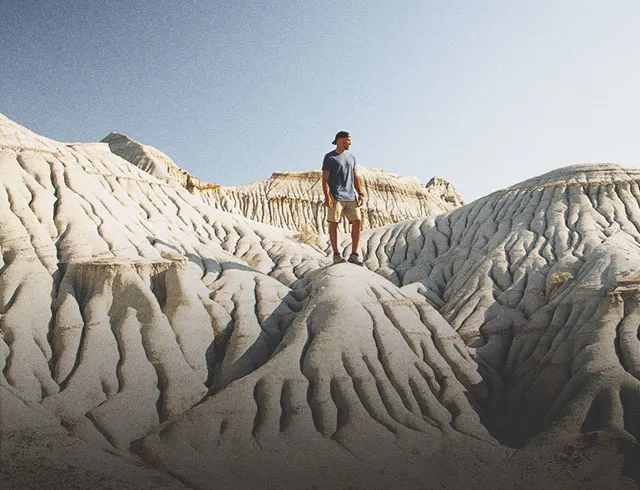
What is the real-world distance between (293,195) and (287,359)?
1628 inches

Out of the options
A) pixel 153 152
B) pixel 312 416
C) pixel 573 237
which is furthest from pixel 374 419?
pixel 153 152

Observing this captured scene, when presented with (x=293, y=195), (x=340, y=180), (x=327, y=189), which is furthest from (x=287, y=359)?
(x=293, y=195)

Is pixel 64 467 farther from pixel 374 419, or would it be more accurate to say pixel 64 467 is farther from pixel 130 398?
pixel 374 419

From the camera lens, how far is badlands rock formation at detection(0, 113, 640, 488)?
8141 millimetres

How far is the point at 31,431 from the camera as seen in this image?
7.95 m

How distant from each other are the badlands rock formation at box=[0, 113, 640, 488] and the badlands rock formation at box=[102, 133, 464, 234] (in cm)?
3051

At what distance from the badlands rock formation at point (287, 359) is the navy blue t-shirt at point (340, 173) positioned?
81.2 inches

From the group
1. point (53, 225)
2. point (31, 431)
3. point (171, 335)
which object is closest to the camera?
point (31, 431)

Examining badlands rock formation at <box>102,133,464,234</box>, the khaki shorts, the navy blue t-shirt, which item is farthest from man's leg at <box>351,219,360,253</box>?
badlands rock formation at <box>102,133,464,234</box>

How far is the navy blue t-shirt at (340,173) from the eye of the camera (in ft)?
46.2

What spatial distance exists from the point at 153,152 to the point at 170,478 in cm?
4743

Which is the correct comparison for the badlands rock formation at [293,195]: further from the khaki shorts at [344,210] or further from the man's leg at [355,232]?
the khaki shorts at [344,210]

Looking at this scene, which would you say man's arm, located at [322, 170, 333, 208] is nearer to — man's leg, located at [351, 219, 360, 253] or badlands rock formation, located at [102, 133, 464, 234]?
man's leg, located at [351, 219, 360, 253]

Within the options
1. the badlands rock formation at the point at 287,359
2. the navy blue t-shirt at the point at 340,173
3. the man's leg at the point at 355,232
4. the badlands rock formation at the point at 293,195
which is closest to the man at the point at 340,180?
the navy blue t-shirt at the point at 340,173
